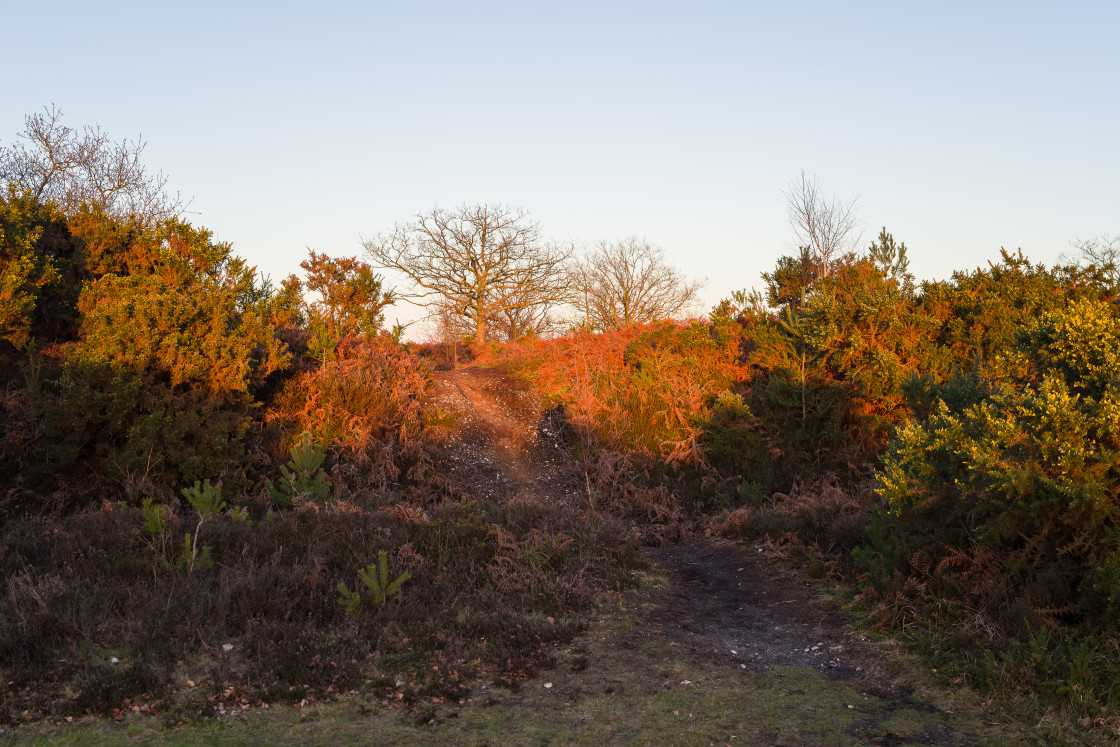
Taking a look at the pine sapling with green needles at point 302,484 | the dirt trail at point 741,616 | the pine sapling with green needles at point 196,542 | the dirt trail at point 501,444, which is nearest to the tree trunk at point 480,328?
the dirt trail at point 501,444

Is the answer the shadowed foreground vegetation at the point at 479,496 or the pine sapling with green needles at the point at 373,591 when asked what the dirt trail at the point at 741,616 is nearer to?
the shadowed foreground vegetation at the point at 479,496

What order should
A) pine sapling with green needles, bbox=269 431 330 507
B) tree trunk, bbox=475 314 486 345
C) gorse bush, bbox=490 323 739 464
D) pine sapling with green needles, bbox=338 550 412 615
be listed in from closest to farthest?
pine sapling with green needles, bbox=338 550 412 615 → pine sapling with green needles, bbox=269 431 330 507 → gorse bush, bbox=490 323 739 464 → tree trunk, bbox=475 314 486 345

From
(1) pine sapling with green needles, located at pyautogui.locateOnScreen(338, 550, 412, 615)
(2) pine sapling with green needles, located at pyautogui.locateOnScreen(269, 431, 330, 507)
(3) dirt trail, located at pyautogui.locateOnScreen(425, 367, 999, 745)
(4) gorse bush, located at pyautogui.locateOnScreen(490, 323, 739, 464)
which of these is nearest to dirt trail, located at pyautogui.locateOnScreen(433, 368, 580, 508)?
(3) dirt trail, located at pyautogui.locateOnScreen(425, 367, 999, 745)

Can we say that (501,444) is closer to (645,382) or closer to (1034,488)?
(645,382)

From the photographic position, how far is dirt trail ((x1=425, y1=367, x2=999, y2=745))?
527 centimetres

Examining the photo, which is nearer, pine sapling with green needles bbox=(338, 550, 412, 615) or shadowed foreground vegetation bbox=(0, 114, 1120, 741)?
shadowed foreground vegetation bbox=(0, 114, 1120, 741)

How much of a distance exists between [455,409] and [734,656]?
9.37 meters

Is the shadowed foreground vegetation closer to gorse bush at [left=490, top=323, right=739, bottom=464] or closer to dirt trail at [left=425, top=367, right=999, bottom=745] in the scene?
gorse bush at [left=490, top=323, right=739, bottom=464]

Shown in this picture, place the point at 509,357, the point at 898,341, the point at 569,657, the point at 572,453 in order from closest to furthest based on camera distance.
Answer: the point at 569,657
the point at 898,341
the point at 572,453
the point at 509,357

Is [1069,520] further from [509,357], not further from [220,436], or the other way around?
[509,357]

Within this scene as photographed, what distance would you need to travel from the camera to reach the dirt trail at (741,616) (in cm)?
527

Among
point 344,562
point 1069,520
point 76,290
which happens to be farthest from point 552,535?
point 76,290

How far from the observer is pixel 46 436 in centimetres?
934

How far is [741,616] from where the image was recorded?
276 inches
